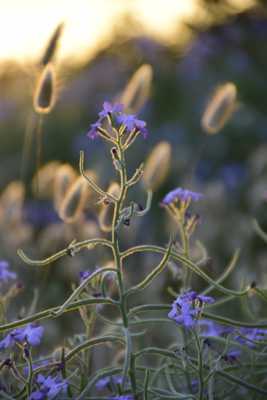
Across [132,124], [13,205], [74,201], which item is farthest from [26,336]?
[13,205]

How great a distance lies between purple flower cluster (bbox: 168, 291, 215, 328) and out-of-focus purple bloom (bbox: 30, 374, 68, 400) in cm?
20

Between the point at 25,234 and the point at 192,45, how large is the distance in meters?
4.32

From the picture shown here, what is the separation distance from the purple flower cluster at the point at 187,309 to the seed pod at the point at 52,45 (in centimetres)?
107

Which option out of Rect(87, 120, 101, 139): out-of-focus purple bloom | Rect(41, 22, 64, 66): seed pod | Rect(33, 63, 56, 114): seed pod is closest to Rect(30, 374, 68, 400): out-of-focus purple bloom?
Rect(87, 120, 101, 139): out-of-focus purple bloom

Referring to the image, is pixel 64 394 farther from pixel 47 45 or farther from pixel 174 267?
pixel 47 45

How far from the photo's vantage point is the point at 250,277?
2.72 meters

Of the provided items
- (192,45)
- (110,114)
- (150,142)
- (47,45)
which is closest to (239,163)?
(150,142)

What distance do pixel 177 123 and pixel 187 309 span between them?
4.81 meters

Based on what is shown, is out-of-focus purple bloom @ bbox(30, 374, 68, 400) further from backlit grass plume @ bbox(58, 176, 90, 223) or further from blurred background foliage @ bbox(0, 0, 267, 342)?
blurred background foliage @ bbox(0, 0, 267, 342)

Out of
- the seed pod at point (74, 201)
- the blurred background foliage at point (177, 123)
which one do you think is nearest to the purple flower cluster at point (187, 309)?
the seed pod at point (74, 201)

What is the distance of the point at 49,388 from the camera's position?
133cm

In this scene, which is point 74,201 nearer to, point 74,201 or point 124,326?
point 74,201

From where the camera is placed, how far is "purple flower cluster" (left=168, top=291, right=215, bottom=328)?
127 cm

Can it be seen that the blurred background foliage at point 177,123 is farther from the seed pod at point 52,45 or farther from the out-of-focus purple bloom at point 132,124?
the out-of-focus purple bloom at point 132,124
